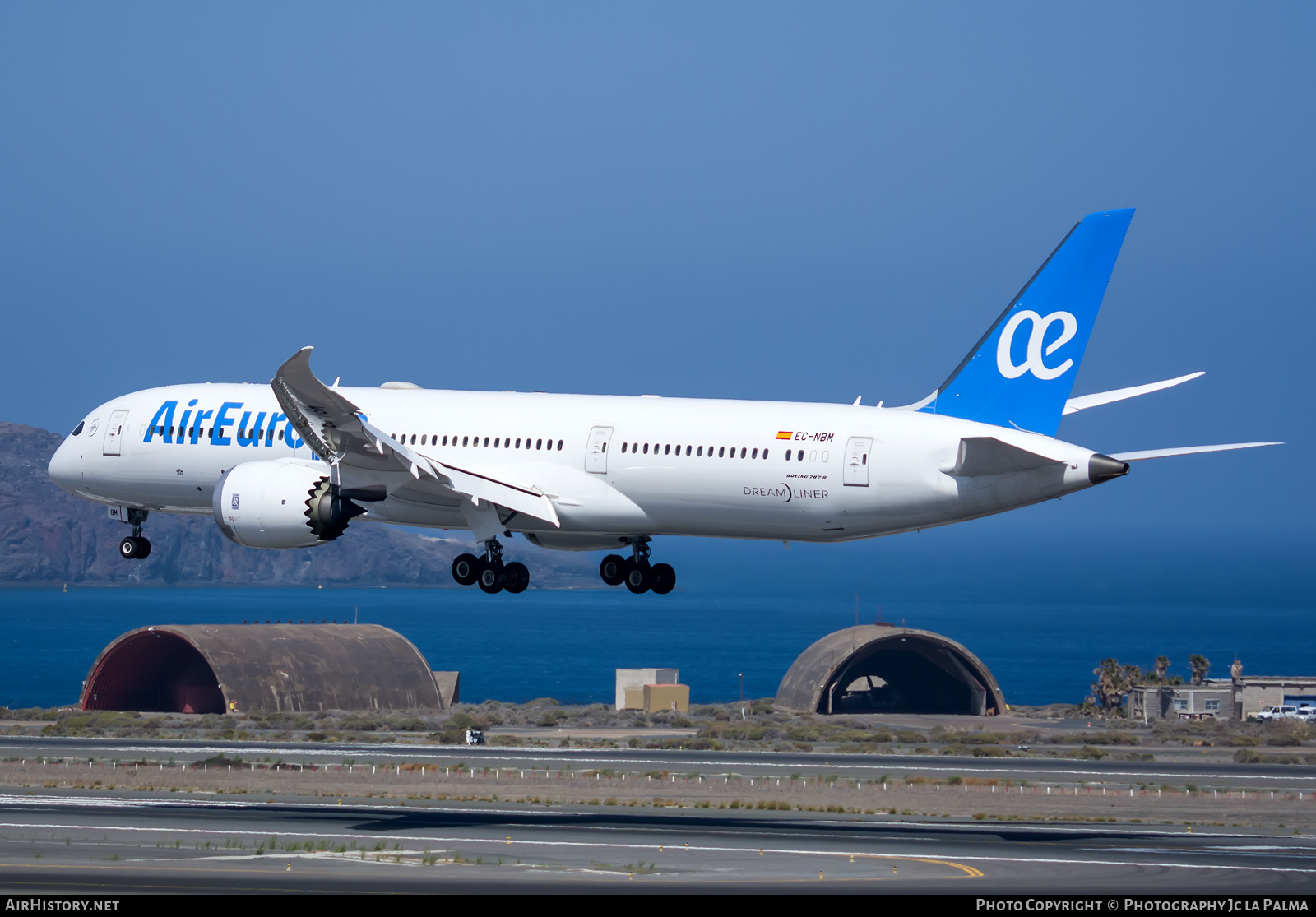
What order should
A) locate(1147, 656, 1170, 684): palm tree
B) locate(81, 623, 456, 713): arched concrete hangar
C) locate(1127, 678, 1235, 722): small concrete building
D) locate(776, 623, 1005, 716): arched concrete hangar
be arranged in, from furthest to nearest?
1. locate(1147, 656, 1170, 684): palm tree
2. locate(1127, 678, 1235, 722): small concrete building
3. locate(776, 623, 1005, 716): arched concrete hangar
4. locate(81, 623, 456, 713): arched concrete hangar

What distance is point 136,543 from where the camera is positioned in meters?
52.7

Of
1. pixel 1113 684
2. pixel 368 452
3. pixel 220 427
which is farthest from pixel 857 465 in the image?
pixel 1113 684

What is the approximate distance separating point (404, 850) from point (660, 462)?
17007 mm

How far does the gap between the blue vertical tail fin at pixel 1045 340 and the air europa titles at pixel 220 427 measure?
19.9 metres

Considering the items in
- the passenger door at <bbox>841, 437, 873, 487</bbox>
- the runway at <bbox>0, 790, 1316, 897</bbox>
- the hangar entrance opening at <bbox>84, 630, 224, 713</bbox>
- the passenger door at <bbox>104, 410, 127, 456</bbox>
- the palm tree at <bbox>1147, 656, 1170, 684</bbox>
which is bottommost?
the runway at <bbox>0, 790, 1316, 897</bbox>

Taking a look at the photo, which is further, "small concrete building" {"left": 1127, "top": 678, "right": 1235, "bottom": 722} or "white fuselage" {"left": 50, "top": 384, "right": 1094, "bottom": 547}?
"small concrete building" {"left": 1127, "top": 678, "right": 1235, "bottom": 722}

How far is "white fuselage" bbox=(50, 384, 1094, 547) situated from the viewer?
43.6 meters

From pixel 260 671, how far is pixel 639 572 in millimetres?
81348

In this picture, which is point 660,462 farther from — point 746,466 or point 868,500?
point 868,500

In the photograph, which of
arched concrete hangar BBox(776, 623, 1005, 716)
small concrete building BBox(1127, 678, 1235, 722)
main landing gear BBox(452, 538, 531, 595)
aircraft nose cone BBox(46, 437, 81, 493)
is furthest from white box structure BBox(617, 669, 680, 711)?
main landing gear BBox(452, 538, 531, 595)

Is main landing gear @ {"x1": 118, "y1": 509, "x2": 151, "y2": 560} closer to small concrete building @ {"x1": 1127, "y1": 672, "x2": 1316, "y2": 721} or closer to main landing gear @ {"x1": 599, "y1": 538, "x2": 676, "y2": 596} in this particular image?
main landing gear @ {"x1": 599, "y1": 538, "x2": 676, "y2": 596}

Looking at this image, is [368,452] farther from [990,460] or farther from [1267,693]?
[1267,693]

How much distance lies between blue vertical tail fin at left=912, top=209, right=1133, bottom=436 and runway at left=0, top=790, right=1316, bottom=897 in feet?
42.4

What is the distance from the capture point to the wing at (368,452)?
146 feet
